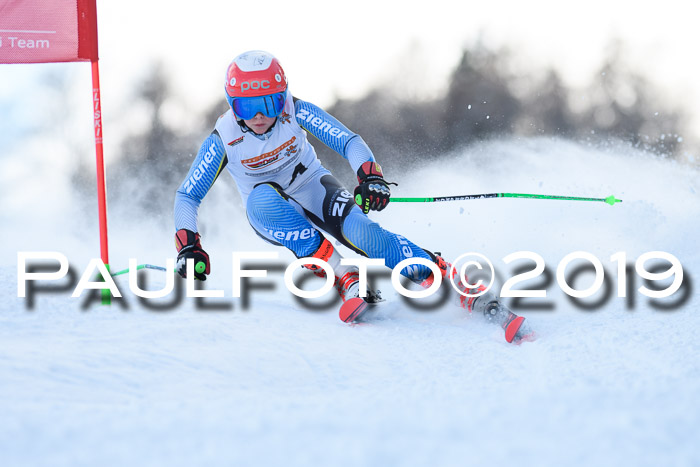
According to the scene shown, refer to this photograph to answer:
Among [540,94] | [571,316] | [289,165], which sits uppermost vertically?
[540,94]

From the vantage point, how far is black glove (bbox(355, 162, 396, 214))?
3.32 metres

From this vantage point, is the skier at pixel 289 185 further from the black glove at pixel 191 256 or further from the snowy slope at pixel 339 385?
the snowy slope at pixel 339 385

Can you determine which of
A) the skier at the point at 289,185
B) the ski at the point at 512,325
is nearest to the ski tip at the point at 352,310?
the skier at the point at 289,185

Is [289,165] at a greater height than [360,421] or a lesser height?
greater

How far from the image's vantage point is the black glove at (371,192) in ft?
10.9

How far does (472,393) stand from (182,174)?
8056mm

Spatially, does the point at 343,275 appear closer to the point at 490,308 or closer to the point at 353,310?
the point at 353,310

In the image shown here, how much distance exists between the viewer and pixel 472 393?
2.01 m

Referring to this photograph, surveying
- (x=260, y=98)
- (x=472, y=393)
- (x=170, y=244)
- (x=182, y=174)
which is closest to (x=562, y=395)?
(x=472, y=393)

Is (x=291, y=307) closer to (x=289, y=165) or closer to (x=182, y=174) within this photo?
(x=289, y=165)

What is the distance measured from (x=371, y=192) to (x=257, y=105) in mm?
823

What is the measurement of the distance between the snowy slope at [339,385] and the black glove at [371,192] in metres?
0.66

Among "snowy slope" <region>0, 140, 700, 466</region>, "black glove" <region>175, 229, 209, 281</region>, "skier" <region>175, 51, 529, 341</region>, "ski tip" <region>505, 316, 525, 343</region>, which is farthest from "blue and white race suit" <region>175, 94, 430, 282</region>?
"ski tip" <region>505, 316, 525, 343</region>

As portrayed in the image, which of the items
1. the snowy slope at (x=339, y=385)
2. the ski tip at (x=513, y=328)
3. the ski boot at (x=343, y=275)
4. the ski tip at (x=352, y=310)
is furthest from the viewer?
the ski boot at (x=343, y=275)
